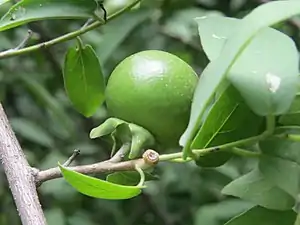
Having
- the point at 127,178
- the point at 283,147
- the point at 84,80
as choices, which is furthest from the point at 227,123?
the point at 84,80

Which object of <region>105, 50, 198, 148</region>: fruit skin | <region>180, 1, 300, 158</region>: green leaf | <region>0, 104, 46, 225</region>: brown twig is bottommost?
<region>0, 104, 46, 225</region>: brown twig

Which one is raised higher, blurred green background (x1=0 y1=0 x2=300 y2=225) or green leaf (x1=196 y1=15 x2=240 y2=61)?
green leaf (x1=196 y1=15 x2=240 y2=61)

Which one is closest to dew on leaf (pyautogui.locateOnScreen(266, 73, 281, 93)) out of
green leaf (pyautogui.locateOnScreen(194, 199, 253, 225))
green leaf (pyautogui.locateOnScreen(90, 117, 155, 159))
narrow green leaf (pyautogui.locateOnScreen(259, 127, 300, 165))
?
narrow green leaf (pyautogui.locateOnScreen(259, 127, 300, 165))

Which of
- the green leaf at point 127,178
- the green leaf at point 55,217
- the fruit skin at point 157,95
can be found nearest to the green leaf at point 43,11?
the fruit skin at point 157,95

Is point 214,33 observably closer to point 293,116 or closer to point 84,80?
point 293,116

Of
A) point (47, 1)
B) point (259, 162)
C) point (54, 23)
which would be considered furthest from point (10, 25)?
point (54, 23)

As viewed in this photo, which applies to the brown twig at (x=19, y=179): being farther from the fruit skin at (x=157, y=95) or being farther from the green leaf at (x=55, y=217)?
the green leaf at (x=55, y=217)

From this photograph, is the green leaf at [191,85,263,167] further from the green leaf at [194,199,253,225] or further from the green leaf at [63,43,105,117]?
the green leaf at [194,199,253,225]
